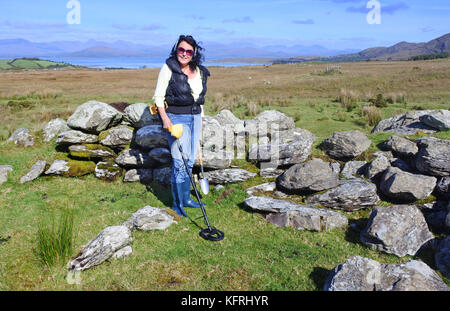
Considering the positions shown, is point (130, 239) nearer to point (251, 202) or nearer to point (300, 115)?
point (251, 202)

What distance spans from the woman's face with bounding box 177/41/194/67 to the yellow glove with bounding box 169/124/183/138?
1269 mm

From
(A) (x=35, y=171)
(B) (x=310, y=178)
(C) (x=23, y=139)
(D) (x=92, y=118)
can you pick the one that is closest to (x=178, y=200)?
(B) (x=310, y=178)

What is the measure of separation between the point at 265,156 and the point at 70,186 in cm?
544

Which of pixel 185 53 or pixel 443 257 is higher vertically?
pixel 185 53

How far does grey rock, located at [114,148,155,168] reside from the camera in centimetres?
934

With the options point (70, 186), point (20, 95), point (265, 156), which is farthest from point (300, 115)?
point (20, 95)

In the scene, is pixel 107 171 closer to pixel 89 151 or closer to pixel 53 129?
pixel 89 151

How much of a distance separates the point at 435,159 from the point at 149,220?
6460 mm

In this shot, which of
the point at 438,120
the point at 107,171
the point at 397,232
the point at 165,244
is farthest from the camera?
the point at 438,120

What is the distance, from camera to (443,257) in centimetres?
513

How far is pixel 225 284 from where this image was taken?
4766 mm

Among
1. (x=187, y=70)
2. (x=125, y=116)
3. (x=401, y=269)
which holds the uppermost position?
(x=187, y=70)

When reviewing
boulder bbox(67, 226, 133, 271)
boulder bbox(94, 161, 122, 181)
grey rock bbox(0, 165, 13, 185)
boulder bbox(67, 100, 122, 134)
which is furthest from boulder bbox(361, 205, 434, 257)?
grey rock bbox(0, 165, 13, 185)
